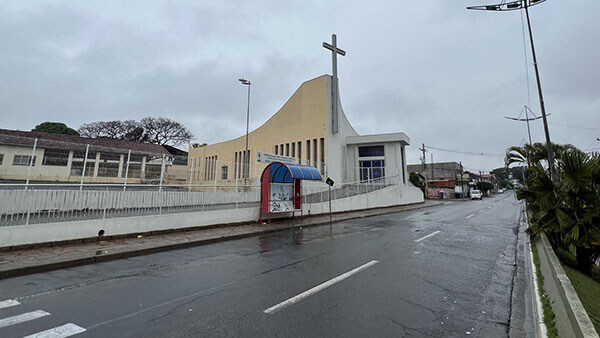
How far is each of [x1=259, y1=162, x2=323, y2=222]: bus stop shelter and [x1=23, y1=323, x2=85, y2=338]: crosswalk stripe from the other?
32.6ft

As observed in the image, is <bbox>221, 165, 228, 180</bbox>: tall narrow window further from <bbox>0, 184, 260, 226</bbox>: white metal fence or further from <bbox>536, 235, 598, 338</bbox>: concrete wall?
<bbox>536, 235, 598, 338</bbox>: concrete wall

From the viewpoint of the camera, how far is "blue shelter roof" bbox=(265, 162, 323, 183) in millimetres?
13273

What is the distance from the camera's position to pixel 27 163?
7719 mm

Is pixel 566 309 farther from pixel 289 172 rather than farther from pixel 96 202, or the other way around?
pixel 289 172

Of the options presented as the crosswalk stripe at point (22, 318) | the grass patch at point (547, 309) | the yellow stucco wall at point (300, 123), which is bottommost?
the crosswalk stripe at point (22, 318)

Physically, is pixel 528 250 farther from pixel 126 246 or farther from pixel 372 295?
pixel 126 246

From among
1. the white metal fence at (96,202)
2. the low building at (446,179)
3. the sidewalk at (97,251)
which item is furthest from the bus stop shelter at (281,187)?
the low building at (446,179)

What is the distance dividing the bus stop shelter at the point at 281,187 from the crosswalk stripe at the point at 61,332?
994 cm

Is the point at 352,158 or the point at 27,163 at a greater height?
the point at 352,158

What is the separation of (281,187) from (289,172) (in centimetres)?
121

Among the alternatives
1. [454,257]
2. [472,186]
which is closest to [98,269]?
[454,257]

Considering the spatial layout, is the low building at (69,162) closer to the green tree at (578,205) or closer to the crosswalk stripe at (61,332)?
the crosswalk stripe at (61,332)

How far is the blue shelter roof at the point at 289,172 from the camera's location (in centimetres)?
1327

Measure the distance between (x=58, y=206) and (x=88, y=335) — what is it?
6603 mm
